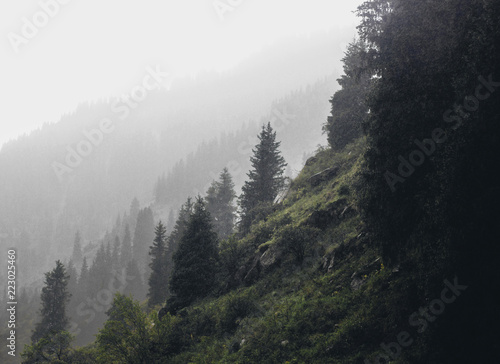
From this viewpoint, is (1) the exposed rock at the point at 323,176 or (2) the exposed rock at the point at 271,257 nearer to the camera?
(2) the exposed rock at the point at 271,257

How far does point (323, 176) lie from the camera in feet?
98.6

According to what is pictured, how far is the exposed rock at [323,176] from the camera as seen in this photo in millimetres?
29202

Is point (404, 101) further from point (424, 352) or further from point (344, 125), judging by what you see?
point (344, 125)

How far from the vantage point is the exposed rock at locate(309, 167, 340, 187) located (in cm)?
2920

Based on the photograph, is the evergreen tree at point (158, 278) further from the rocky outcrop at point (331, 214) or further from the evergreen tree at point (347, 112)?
the evergreen tree at point (347, 112)

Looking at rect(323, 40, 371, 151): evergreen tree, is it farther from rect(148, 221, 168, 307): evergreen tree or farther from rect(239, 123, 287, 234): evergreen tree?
rect(148, 221, 168, 307): evergreen tree

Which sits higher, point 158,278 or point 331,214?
point 158,278

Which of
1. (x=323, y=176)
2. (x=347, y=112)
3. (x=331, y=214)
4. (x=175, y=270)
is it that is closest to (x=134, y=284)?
(x=175, y=270)

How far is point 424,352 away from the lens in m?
8.41

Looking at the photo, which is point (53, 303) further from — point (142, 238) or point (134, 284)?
point (142, 238)

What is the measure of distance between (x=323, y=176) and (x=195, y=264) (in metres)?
14.6

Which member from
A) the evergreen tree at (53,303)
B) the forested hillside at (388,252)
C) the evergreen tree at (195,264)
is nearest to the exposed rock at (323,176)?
the forested hillside at (388,252)

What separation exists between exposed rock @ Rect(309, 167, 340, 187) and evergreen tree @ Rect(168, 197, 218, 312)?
1098 centimetres

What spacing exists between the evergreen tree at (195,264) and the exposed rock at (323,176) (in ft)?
36.0
